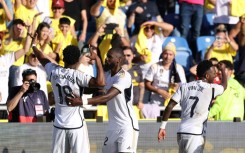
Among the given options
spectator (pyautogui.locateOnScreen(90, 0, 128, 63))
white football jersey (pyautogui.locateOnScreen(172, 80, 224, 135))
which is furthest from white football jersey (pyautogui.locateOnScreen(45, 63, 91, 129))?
spectator (pyautogui.locateOnScreen(90, 0, 128, 63))

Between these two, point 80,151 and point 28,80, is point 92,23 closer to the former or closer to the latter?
point 28,80

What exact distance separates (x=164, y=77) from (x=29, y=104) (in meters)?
3.49

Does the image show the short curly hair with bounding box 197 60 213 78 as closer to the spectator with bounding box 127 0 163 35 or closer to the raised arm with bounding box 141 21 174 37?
the raised arm with bounding box 141 21 174 37

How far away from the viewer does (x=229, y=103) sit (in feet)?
53.0

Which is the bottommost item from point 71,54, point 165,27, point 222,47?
point 71,54

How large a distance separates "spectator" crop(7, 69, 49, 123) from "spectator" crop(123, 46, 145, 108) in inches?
105

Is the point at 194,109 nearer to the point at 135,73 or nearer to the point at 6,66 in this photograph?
the point at 135,73

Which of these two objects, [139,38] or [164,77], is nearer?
[164,77]

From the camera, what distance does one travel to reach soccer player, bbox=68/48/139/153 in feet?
40.9

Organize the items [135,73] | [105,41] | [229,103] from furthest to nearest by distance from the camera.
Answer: [105,41] < [135,73] < [229,103]

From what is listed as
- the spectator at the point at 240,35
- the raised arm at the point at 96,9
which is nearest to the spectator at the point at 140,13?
the raised arm at the point at 96,9

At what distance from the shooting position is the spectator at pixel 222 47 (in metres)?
18.5

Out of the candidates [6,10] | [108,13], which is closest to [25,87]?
[6,10]

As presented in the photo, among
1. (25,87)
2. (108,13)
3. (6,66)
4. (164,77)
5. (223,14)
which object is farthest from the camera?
(223,14)
